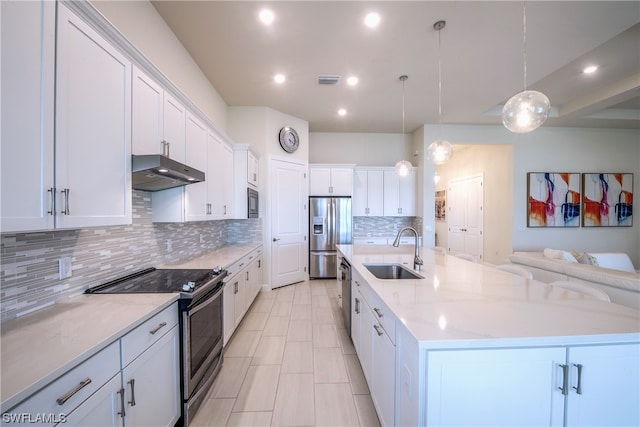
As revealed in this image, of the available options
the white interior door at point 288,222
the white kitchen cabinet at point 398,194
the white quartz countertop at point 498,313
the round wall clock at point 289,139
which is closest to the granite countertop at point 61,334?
the white quartz countertop at point 498,313

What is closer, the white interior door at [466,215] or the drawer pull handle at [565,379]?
the drawer pull handle at [565,379]

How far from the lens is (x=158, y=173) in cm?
159

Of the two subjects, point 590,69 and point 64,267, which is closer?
point 64,267

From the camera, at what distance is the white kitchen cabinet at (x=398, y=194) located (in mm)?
5289

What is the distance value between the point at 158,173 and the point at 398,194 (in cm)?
470

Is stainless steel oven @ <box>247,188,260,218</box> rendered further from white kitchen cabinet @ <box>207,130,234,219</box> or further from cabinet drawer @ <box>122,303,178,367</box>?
cabinet drawer @ <box>122,303,178,367</box>

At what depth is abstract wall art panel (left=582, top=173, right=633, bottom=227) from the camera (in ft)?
16.2

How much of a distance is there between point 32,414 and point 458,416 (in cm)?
144

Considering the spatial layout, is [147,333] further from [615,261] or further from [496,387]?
[615,261]

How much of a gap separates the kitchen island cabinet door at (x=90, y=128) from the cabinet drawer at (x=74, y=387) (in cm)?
60

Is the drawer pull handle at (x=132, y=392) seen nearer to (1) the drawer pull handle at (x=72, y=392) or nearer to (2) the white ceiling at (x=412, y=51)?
(1) the drawer pull handle at (x=72, y=392)

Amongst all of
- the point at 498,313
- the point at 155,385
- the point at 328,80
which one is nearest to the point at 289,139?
the point at 328,80

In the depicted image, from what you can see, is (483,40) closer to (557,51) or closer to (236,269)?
(557,51)

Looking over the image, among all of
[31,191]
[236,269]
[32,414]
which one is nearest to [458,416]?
[32,414]
